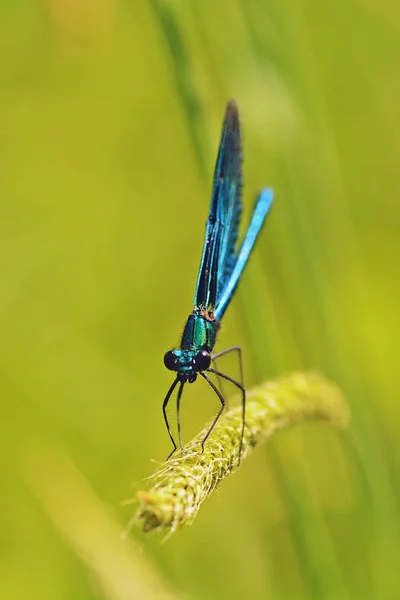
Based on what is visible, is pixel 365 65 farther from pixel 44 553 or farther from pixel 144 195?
pixel 44 553

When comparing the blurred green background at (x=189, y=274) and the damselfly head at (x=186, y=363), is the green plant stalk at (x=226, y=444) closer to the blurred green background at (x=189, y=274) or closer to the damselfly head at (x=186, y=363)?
the damselfly head at (x=186, y=363)

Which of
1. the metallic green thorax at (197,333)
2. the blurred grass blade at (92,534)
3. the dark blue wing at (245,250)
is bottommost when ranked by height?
the blurred grass blade at (92,534)

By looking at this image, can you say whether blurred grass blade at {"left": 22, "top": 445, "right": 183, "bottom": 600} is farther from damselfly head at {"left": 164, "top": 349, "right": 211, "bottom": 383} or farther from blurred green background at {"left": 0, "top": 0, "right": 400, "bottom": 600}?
damselfly head at {"left": 164, "top": 349, "right": 211, "bottom": 383}

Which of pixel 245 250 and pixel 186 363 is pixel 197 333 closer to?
pixel 186 363

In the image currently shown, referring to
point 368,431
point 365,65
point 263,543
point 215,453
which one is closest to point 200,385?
point 263,543

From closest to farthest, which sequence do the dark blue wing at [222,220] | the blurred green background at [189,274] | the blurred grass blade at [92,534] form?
the blurred grass blade at [92,534], the dark blue wing at [222,220], the blurred green background at [189,274]

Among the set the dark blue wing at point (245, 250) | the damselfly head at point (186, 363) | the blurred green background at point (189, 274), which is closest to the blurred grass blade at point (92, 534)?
the blurred green background at point (189, 274)

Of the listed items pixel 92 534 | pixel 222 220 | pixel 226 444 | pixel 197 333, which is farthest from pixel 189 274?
pixel 226 444
